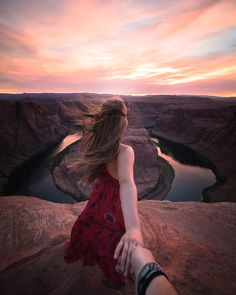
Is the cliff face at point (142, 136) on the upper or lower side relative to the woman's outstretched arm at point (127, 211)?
lower

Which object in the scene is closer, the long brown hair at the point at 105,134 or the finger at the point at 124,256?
the finger at the point at 124,256

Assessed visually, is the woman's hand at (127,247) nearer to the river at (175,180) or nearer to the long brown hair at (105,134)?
the long brown hair at (105,134)

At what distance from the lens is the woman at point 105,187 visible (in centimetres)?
217

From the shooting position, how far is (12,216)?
5301 mm

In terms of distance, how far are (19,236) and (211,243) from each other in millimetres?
4095

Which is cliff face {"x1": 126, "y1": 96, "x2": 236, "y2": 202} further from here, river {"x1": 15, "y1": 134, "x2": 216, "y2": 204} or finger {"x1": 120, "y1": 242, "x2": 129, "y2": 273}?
finger {"x1": 120, "y1": 242, "x2": 129, "y2": 273}

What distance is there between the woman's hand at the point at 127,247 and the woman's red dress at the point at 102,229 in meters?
0.95

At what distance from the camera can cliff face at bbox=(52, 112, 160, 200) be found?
31722 mm

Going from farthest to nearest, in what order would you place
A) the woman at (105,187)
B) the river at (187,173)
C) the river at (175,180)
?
the river at (187,173) < the river at (175,180) < the woman at (105,187)

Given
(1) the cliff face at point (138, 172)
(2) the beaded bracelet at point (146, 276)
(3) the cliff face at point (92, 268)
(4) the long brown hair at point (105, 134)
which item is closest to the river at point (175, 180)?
(1) the cliff face at point (138, 172)

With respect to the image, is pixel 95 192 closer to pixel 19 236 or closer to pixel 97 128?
pixel 97 128

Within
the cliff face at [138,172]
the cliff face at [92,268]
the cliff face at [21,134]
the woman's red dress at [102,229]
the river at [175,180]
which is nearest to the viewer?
the woman's red dress at [102,229]

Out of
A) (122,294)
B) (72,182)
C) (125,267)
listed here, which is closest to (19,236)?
(122,294)

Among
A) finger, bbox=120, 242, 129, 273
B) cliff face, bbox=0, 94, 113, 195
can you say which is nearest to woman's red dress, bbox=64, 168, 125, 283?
finger, bbox=120, 242, 129, 273
